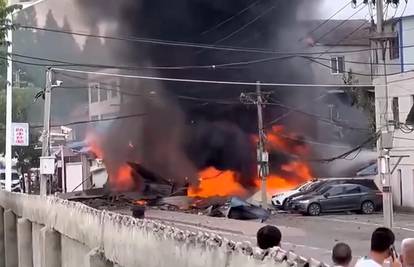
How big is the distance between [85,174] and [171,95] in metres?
10.9

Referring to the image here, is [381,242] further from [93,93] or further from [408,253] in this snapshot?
[93,93]

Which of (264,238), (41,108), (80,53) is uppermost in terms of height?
(80,53)

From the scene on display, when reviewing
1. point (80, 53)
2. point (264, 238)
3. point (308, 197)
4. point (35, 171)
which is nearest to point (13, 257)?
point (264, 238)

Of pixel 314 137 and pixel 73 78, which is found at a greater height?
pixel 73 78

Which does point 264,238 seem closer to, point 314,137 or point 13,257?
point 13,257

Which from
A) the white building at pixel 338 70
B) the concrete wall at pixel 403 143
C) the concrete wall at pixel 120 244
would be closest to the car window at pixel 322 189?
the concrete wall at pixel 403 143

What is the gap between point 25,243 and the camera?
11.0 m

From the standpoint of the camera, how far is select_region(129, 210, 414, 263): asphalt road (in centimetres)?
1828

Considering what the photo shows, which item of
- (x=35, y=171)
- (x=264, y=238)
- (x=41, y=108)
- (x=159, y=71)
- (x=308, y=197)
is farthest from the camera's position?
(x=35, y=171)

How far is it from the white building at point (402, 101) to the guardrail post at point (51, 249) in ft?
75.7

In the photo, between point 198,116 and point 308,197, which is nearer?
point 308,197

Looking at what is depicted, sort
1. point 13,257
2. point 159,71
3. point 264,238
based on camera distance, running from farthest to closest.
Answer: point 159,71, point 13,257, point 264,238

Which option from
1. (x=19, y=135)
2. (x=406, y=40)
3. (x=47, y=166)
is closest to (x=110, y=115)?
A: (x=406, y=40)

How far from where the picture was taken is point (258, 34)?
4181 centimetres
